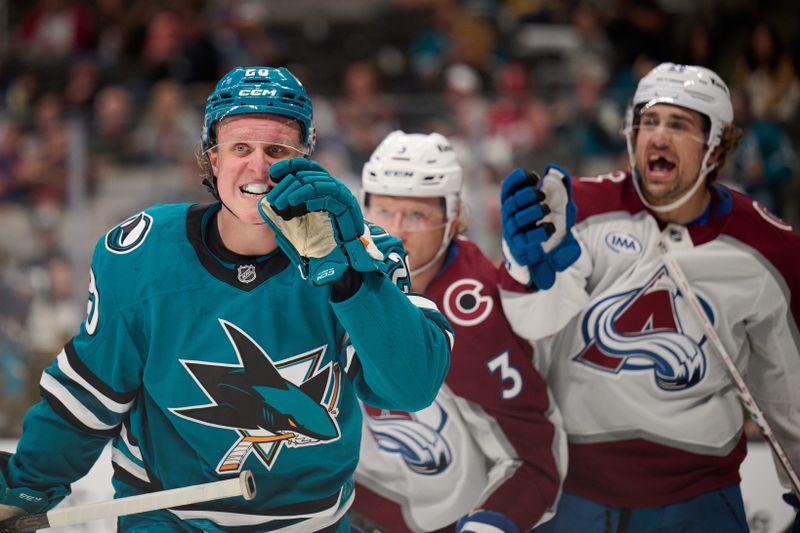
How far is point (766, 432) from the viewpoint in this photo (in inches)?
120

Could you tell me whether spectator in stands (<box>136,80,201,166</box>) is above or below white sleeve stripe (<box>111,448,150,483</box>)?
above

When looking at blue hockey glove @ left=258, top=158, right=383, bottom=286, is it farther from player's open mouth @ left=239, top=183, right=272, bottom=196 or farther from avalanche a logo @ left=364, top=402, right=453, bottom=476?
avalanche a logo @ left=364, top=402, right=453, bottom=476

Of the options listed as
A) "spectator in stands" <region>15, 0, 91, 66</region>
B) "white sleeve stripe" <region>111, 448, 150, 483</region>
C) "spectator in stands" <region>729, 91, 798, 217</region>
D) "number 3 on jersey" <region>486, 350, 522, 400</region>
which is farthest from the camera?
"spectator in stands" <region>15, 0, 91, 66</region>

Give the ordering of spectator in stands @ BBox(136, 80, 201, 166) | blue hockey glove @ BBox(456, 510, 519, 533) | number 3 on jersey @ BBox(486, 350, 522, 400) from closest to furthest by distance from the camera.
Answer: blue hockey glove @ BBox(456, 510, 519, 533), number 3 on jersey @ BBox(486, 350, 522, 400), spectator in stands @ BBox(136, 80, 201, 166)

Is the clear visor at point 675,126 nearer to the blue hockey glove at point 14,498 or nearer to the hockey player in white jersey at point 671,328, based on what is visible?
the hockey player in white jersey at point 671,328

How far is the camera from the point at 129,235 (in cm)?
237

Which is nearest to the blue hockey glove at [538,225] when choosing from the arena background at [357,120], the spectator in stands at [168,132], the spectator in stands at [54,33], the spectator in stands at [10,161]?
the arena background at [357,120]

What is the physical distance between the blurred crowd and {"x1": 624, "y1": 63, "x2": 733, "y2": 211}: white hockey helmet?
184 centimetres

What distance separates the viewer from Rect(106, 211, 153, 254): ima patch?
2346 millimetres

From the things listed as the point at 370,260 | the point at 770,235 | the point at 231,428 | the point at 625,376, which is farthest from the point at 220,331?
the point at 770,235

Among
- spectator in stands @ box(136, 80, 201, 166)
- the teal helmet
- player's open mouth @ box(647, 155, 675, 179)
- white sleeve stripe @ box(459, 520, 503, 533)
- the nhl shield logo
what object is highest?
spectator in stands @ box(136, 80, 201, 166)

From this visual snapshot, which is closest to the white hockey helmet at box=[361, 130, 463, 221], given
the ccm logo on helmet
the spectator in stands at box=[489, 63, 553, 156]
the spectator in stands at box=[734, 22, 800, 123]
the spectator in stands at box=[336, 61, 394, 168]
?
the ccm logo on helmet

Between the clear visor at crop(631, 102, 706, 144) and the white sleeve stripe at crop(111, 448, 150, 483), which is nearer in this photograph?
the white sleeve stripe at crop(111, 448, 150, 483)

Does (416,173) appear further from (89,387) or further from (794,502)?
(794,502)
